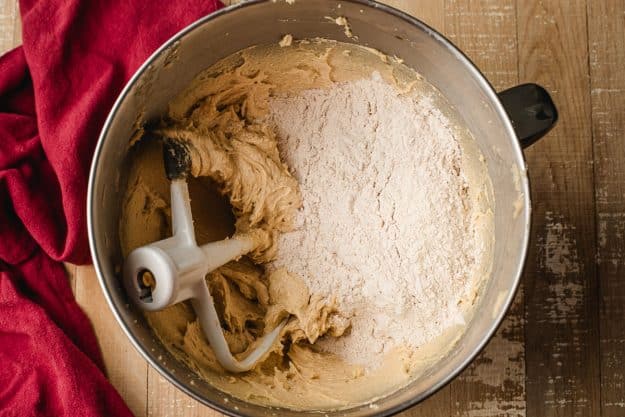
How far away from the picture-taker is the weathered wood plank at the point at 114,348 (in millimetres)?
967

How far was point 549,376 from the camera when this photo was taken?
0.97 m

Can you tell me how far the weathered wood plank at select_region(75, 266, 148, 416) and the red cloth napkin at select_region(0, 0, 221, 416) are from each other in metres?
0.01

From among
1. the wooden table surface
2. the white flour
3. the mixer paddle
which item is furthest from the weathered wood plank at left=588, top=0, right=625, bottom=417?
the mixer paddle

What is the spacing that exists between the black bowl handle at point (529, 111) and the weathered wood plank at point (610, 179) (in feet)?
0.98

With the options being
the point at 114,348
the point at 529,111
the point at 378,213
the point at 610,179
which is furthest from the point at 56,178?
the point at 610,179

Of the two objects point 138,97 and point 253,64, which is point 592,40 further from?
point 138,97

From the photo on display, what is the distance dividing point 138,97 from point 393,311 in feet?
1.36

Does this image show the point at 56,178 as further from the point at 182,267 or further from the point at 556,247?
the point at 556,247

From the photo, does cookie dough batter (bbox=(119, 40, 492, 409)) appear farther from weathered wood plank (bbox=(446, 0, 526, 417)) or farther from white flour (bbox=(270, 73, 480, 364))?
weathered wood plank (bbox=(446, 0, 526, 417))

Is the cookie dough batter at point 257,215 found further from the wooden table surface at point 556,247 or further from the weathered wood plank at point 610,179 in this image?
the weathered wood plank at point 610,179

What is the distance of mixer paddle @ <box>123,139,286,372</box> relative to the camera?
0.73m

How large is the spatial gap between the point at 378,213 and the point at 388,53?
0.21 metres

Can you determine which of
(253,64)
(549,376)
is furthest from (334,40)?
(549,376)

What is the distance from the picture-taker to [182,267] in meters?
0.75
